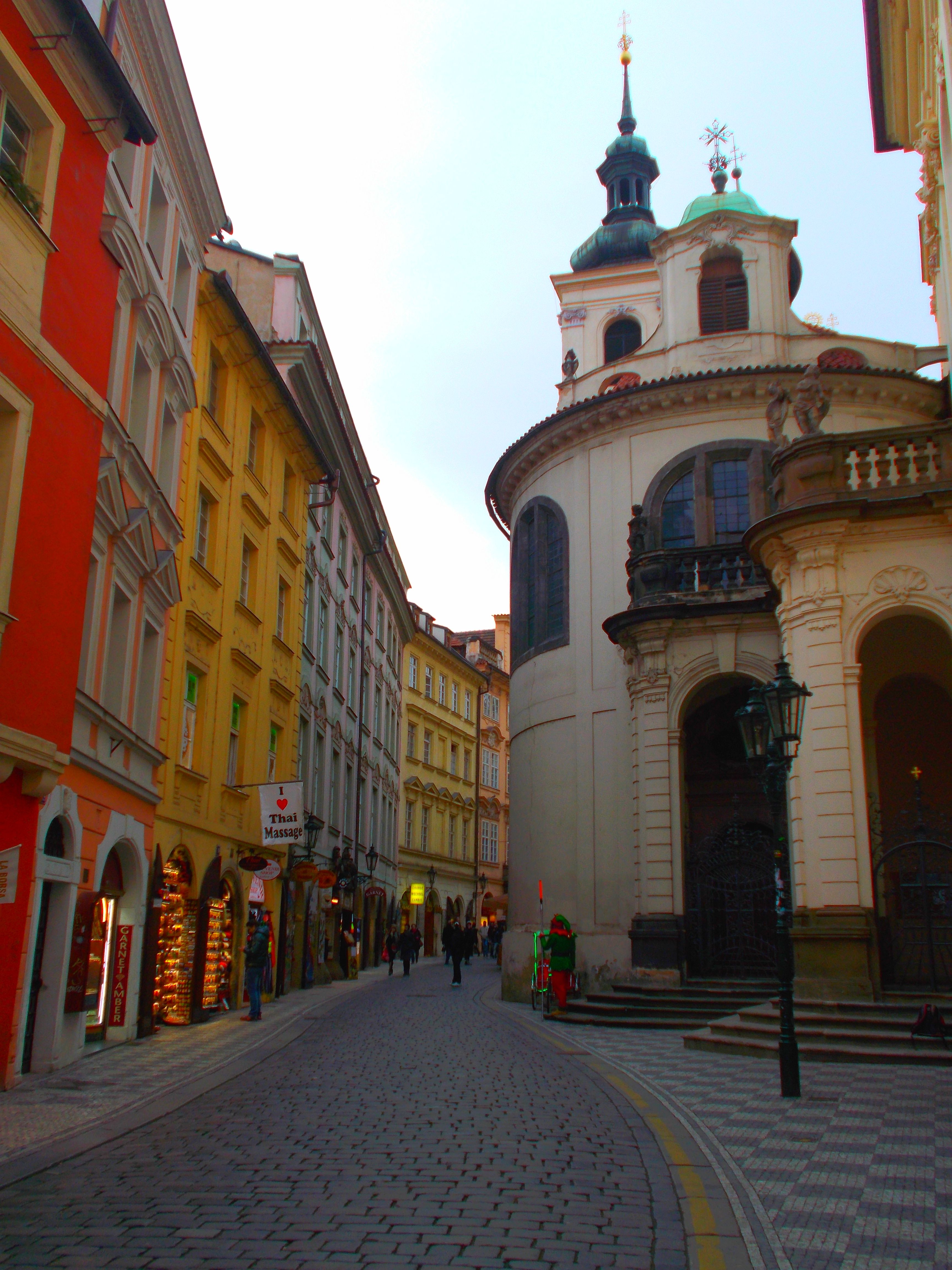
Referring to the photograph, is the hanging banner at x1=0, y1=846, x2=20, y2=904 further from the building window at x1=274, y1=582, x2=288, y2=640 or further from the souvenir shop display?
the building window at x1=274, y1=582, x2=288, y2=640

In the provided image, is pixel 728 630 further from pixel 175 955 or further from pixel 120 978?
pixel 120 978

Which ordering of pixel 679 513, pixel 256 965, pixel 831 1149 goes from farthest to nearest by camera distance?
pixel 679 513 < pixel 256 965 < pixel 831 1149

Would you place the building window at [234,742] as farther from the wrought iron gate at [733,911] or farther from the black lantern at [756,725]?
the black lantern at [756,725]

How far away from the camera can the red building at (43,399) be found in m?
10.5

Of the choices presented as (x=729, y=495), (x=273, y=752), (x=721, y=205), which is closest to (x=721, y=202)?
(x=721, y=205)

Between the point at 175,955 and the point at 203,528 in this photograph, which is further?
the point at 203,528

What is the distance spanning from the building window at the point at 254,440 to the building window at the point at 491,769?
39804 millimetres

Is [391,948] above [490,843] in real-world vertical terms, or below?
below

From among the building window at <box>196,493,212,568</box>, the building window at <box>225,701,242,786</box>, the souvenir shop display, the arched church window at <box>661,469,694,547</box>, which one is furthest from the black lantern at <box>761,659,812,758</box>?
the arched church window at <box>661,469,694,547</box>

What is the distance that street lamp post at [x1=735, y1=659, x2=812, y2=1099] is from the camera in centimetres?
1067

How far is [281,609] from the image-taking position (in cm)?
2634

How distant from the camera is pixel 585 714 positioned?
25141mm

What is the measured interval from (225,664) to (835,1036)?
1242 cm

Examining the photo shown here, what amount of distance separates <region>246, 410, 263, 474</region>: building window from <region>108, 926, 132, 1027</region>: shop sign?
1149 cm
